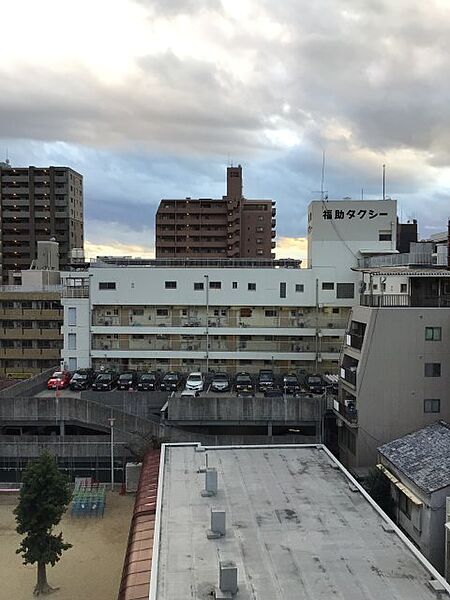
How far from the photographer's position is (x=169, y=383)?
35.2 metres

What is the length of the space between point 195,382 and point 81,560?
48.1 ft

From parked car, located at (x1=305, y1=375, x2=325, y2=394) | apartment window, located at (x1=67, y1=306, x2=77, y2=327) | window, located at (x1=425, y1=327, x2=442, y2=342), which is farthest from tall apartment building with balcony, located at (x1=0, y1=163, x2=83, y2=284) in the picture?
window, located at (x1=425, y1=327, x2=442, y2=342)

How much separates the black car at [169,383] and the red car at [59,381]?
6.42 meters

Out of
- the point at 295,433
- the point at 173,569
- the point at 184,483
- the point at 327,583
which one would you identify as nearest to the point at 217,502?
the point at 184,483

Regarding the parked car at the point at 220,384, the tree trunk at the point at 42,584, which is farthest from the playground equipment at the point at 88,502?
the parked car at the point at 220,384

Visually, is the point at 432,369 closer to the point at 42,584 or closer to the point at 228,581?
the point at 228,581

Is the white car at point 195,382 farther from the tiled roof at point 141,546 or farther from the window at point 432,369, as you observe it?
the window at point 432,369

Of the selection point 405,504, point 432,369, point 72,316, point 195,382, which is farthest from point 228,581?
point 72,316

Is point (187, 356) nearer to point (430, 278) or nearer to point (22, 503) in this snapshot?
point (430, 278)

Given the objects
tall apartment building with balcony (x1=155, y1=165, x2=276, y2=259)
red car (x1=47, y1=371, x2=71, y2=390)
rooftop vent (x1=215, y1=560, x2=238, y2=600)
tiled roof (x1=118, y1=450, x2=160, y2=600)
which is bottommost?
tiled roof (x1=118, y1=450, x2=160, y2=600)

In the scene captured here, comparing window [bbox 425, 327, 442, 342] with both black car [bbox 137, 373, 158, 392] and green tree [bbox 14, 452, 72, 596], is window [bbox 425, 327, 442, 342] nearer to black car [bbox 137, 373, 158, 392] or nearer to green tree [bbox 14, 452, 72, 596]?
black car [bbox 137, 373, 158, 392]

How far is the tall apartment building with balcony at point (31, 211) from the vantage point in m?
70.8

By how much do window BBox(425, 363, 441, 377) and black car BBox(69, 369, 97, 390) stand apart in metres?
20.1

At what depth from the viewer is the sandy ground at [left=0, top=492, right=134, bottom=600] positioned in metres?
19.0
